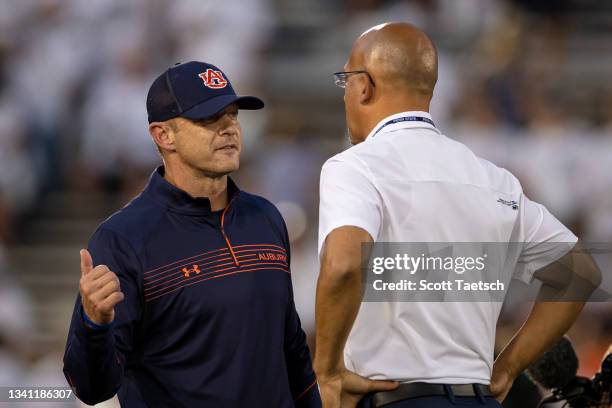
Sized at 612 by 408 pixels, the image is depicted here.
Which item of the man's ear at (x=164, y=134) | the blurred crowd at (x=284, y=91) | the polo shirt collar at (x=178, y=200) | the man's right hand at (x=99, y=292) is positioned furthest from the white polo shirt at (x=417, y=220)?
the blurred crowd at (x=284, y=91)

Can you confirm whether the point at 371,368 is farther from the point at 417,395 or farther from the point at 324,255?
the point at 324,255

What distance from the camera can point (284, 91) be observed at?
36.7 ft

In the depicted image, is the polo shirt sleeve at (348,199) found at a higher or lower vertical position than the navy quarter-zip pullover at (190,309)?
higher

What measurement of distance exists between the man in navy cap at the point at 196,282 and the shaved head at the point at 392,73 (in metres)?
0.37

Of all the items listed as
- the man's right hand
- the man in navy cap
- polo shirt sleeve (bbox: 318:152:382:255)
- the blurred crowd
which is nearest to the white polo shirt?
polo shirt sleeve (bbox: 318:152:382:255)

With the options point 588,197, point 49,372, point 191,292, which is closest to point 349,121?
point 191,292

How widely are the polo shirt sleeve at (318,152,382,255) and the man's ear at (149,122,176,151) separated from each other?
515 mm

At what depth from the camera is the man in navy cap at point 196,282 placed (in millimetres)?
3824

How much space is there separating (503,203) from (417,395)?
2.23 feet

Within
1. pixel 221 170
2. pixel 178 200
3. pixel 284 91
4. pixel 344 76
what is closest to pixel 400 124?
pixel 344 76

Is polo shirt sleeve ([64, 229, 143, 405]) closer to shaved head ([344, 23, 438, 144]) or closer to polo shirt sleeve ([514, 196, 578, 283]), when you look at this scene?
shaved head ([344, 23, 438, 144])

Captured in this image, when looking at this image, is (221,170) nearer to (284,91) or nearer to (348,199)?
(348,199)

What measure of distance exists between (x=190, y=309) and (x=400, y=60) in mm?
1047

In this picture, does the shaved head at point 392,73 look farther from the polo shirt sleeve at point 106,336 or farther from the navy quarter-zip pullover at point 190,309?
the polo shirt sleeve at point 106,336
